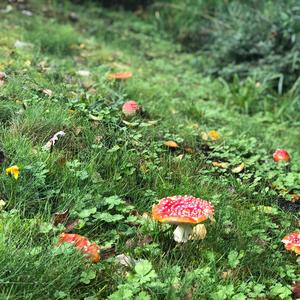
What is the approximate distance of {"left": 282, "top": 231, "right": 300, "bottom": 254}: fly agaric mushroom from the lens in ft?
8.24

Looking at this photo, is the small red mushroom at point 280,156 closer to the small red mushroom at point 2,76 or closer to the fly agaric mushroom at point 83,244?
the fly agaric mushroom at point 83,244

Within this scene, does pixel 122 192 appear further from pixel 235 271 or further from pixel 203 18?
pixel 203 18

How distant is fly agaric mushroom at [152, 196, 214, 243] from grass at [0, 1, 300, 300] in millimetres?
80

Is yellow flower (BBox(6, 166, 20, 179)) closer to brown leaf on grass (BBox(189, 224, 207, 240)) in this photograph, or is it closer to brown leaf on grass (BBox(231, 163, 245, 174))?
brown leaf on grass (BBox(189, 224, 207, 240))

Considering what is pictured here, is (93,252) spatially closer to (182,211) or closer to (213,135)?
(182,211)

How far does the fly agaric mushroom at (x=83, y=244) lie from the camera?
2.26 m

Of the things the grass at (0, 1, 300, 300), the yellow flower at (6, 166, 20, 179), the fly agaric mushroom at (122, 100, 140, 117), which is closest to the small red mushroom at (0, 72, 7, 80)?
the grass at (0, 1, 300, 300)

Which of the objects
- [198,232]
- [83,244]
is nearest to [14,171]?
[83,244]

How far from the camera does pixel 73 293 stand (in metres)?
2.12

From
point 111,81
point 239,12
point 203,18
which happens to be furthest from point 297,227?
point 203,18

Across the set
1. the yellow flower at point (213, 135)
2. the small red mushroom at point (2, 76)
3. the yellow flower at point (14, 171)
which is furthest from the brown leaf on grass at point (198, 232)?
the small red mushroom at point (2, 76)

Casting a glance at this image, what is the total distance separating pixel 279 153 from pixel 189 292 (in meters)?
2.04

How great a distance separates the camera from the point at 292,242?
2562mm

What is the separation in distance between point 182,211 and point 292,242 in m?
0.63
